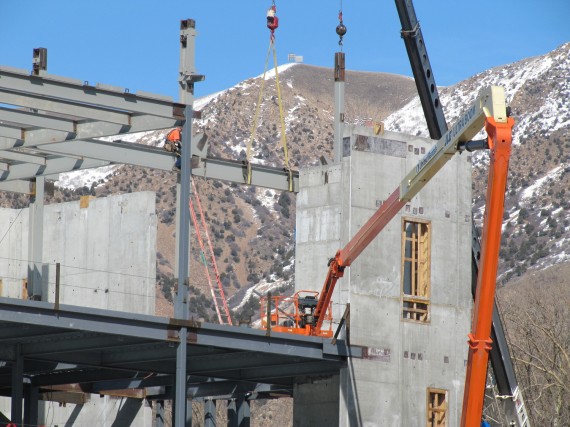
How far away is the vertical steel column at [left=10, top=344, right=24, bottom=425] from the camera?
116ft

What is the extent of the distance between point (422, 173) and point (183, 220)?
5913mm

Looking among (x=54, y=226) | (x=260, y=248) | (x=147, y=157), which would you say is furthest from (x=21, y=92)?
(x=260, y=248)

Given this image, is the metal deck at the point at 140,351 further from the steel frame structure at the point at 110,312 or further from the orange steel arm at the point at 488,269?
the orange steel arm at the point at 488,269

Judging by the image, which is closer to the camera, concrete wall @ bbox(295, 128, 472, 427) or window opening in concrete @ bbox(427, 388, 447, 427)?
concrete wall @ bbox(295, 128, 472, 427)

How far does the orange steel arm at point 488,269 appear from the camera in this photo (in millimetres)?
25547

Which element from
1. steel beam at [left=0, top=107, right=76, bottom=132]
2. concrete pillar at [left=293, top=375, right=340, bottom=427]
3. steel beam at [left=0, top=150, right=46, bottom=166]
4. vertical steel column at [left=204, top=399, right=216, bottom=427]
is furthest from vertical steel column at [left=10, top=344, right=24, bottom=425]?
vertical steel column at [left=204, top=399, right=216, bottom=427]

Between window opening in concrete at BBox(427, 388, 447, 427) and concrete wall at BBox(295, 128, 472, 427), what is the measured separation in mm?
186

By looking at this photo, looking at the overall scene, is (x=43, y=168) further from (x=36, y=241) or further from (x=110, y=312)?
(x=110, y=312)

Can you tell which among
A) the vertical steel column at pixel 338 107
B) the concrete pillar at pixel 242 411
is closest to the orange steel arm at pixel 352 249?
the vertical steel column at pixel 338 107

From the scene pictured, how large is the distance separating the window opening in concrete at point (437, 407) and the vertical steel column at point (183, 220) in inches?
305

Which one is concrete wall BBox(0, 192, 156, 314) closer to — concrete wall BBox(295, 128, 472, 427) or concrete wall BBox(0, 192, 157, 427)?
concrete wall BBox(0, 192, 157, 427)

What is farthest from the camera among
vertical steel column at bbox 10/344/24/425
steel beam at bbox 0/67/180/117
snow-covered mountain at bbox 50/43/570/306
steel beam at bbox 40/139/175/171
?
snow-covered mountain at bbox 50/43/570/306

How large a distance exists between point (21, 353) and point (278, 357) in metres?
6.93

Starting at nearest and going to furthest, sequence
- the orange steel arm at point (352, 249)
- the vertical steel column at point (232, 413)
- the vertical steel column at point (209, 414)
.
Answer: the orange steel arm at point (352, 249) < the vertical steel column at point (232, 413) < the vertical steel column at point (209, 414)
